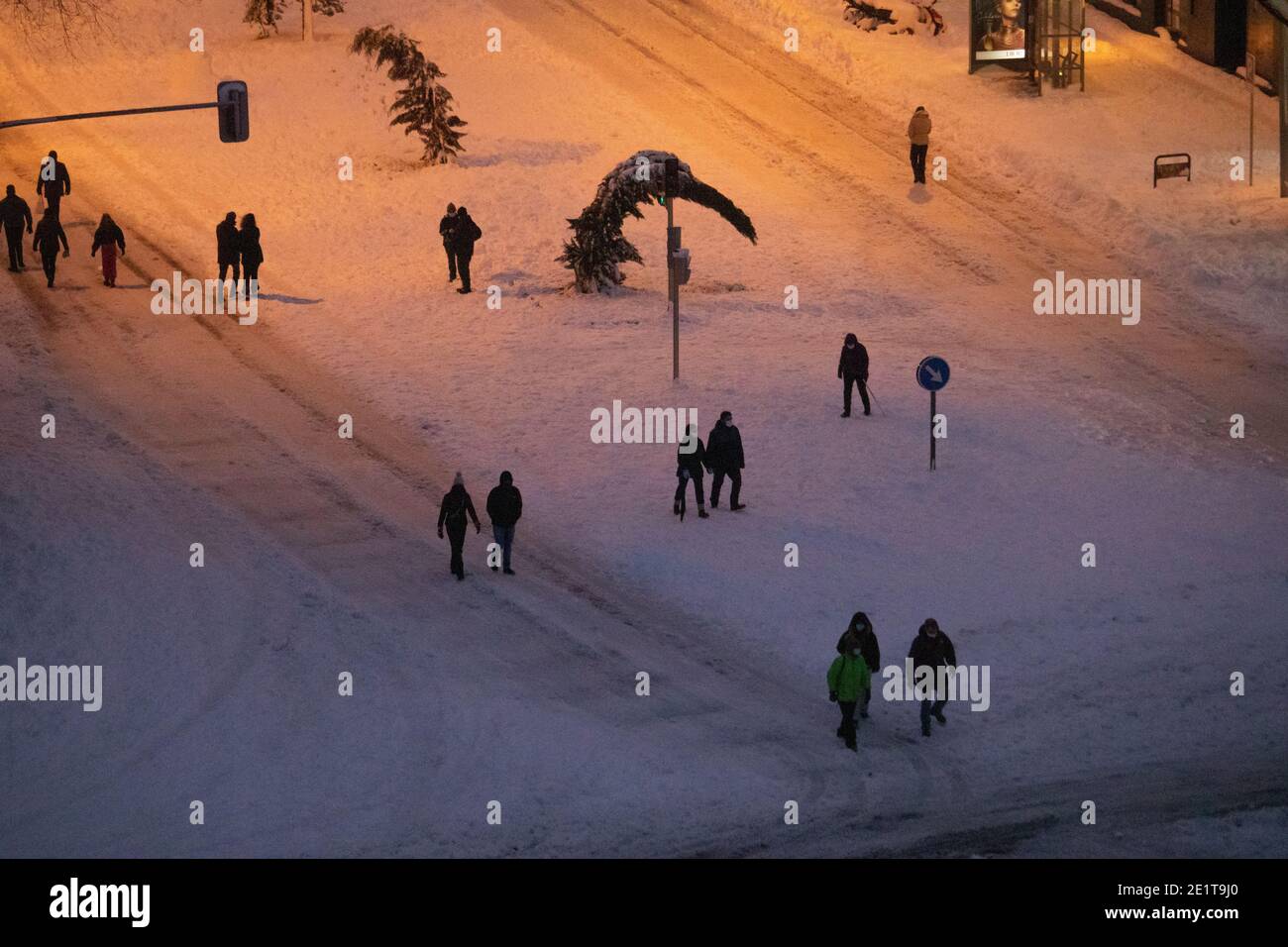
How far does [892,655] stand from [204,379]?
485 inches

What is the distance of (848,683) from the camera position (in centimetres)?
1648

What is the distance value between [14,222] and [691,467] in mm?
14878

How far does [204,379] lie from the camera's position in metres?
25.9

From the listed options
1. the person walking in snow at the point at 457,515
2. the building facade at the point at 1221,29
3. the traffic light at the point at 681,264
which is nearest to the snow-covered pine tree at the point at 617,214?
the traffic light at the point at 681,264

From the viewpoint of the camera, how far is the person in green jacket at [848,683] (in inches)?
649

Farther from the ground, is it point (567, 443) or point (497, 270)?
point (497, 270)

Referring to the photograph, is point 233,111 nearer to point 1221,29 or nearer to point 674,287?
point 674,287

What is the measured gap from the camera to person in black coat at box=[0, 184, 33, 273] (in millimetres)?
29828

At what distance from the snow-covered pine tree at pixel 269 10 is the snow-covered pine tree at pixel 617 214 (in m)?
17.1

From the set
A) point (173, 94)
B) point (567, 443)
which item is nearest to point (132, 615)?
point (567, 443)

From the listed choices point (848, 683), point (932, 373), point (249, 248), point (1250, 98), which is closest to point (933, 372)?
point (932, 373)

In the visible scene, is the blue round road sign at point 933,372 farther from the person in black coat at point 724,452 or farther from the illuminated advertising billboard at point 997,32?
the illuminated advertising billboard at point 997,32

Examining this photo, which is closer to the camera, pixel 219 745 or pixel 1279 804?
pixel 1279 804
